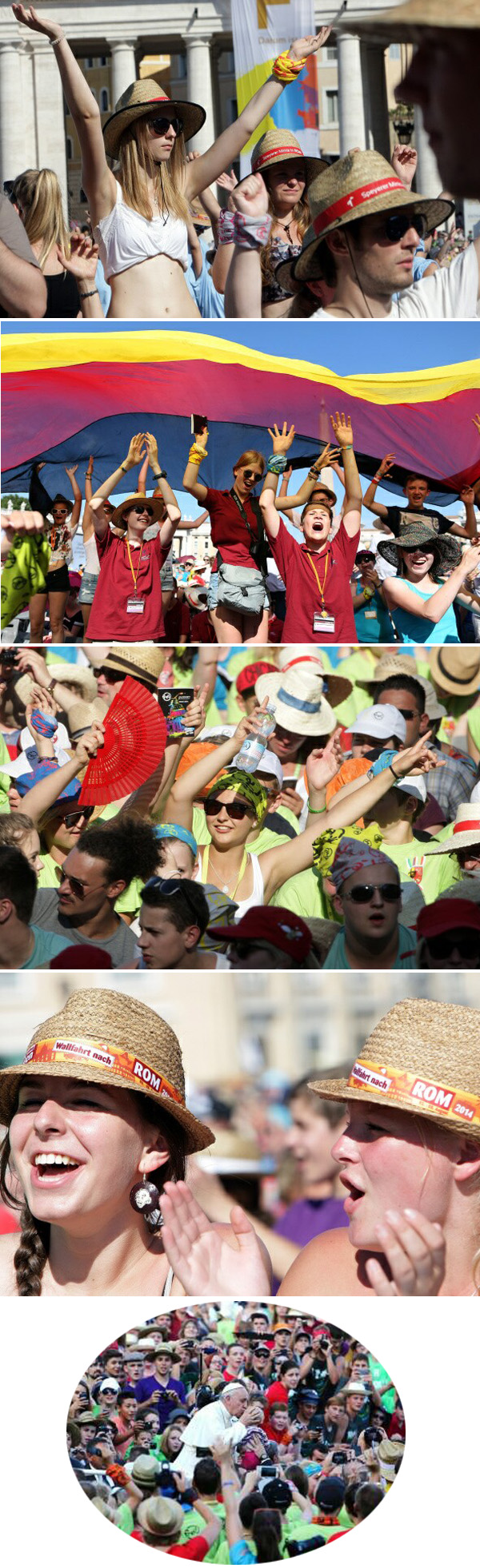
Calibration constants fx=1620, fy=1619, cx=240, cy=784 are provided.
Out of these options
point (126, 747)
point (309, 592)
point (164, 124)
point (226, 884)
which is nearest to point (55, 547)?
point (126, 747)

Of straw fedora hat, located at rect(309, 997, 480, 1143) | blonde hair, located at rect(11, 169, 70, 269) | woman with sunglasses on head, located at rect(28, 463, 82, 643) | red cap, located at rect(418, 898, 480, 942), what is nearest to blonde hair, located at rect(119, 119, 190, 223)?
blonde hair, located at rect(11, 169, 70, 269)

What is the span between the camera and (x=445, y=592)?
22.4ft

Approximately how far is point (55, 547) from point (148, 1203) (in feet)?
9.79

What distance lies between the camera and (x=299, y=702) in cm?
658

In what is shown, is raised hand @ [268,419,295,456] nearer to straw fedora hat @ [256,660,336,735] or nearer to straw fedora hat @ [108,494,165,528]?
straw fedora hat @ [108,494,165,528]

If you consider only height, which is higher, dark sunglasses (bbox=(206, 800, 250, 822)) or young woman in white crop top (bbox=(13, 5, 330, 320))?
young woman in white crop top (bbox=(13, 5, 330, 320))

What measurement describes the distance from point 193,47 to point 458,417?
7.54 feet

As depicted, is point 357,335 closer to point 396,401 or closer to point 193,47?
point 396,401

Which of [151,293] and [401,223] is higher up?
[401,223]

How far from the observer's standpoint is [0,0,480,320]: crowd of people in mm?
6977

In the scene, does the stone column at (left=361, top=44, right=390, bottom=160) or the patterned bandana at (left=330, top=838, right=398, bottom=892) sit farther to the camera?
the stone column at (left=361, top=44, right=390, bottom=160)

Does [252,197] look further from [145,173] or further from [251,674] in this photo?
[251,674]

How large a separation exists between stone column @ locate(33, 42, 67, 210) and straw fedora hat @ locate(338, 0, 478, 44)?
7.11 metres

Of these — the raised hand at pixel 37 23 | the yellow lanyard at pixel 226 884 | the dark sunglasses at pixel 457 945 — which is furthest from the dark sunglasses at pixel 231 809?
the raised hand at pixel 37 23
